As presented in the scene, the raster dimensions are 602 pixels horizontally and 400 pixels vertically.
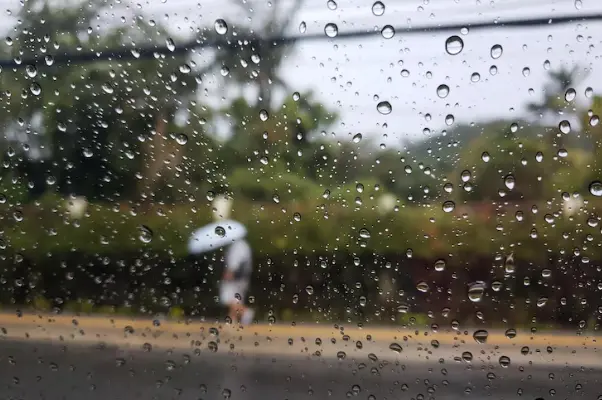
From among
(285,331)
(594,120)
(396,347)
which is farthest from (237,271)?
(594,120)

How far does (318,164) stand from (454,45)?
0.51 m

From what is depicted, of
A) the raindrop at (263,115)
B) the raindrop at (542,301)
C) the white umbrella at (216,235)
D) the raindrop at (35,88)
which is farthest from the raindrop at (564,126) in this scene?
the raindrop at (35,88)

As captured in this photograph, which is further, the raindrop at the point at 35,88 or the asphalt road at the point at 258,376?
the raindrop at the point at 35,88

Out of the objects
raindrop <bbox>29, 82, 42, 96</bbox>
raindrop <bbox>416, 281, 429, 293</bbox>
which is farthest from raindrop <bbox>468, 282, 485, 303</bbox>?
raindrop <bbox>29, 82, 42, 96</bbox>

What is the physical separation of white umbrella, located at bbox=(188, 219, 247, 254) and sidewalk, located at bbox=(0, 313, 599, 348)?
22 cm

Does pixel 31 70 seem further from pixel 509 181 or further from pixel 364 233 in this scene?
pixel 509 181

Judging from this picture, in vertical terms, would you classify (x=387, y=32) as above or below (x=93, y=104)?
above

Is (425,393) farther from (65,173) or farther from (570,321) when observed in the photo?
(65,173)

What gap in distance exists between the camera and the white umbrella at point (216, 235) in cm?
153

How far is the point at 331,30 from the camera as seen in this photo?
1.51m

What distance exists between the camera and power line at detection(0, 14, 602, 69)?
1.49 m

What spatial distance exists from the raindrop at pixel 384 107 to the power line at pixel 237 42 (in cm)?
20

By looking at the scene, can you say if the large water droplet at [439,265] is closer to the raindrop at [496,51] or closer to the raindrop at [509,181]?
the raindrop at [509,181]

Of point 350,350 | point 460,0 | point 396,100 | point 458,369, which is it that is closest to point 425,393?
point 458,369
